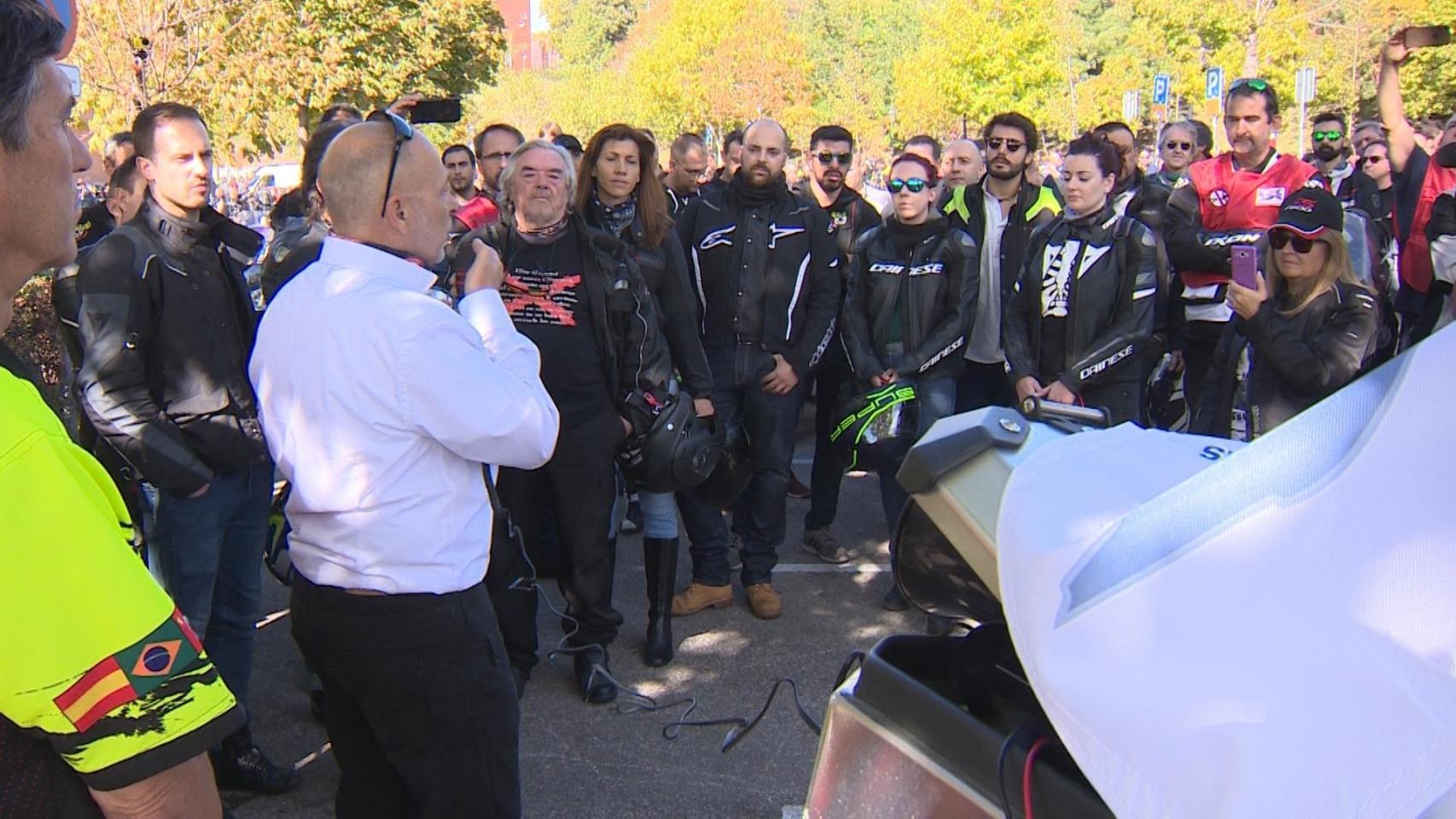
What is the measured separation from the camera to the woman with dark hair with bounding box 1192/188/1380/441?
4.26 metres

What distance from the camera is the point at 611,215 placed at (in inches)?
177

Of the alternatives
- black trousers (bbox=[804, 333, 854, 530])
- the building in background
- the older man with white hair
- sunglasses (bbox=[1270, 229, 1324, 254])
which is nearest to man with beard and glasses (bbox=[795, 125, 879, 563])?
black trousers (bbox=[804, 333, 854, 530])

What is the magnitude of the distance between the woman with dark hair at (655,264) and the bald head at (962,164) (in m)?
2.91

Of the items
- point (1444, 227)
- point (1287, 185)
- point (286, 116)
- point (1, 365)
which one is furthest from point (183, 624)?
point (286, 116)

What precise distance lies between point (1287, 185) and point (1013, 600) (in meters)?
5.01

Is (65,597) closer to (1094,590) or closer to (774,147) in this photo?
(1094,590)

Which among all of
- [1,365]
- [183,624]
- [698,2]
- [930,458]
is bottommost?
[183,624]

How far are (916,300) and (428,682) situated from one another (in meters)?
3.33

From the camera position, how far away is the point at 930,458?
1.64 metres

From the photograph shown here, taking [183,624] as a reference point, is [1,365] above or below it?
above

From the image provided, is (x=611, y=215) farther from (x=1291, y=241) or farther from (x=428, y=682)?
(x=1291, y=241)

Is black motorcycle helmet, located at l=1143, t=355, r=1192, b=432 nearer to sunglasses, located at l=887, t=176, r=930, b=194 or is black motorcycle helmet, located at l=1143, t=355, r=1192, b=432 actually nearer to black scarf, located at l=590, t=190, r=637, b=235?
sunglasses, located at l=887, t=176, r=930, b=194

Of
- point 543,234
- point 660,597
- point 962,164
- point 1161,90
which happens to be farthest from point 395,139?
point 1161,90

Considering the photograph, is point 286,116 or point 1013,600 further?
point 286,116
